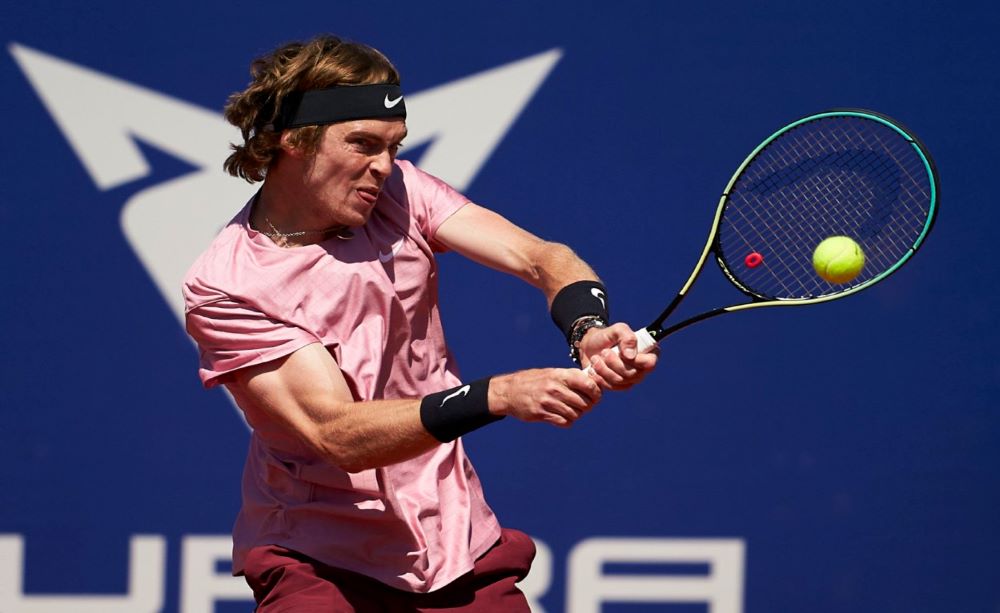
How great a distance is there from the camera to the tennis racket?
3.53 m

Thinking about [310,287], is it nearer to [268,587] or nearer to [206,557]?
[268,587]

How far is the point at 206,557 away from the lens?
4.12 m

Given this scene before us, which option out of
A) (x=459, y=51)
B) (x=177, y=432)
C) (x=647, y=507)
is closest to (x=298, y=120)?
(x=459, y=51)

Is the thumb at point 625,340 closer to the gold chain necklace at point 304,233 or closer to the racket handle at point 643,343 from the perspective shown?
the racket handle at point 643,343

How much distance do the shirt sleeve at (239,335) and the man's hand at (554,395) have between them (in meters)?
0.49

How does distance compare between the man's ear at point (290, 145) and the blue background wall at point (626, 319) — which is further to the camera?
the blue background wall at point (626, 319)

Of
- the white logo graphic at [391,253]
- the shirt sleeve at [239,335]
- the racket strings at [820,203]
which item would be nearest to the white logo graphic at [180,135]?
the racket strings at [820,203]

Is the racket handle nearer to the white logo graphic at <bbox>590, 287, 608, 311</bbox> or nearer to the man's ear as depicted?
the white logo graphic at <bbox>590, 287, 608, 311</bbox>

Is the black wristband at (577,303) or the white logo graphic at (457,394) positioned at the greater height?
the black wristband at (577,303)

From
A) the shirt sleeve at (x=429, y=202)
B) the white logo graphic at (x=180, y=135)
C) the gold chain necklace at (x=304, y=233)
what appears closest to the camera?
the gold chain necklace at (x=304, y=233)

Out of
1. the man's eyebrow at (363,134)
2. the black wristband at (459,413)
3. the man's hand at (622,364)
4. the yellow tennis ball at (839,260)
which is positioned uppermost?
the man's eyebrow at (363,134)

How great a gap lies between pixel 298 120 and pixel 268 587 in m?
0.94

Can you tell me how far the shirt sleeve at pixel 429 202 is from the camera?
2982mm

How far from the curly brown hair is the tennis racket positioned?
1.00m
